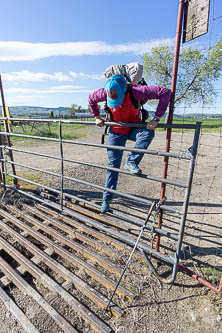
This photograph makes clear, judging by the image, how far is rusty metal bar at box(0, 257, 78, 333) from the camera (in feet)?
5.54

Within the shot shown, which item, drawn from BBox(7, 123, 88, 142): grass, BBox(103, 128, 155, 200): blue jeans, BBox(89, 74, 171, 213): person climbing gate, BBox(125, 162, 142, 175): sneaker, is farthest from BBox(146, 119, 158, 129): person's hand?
BBox(7, 123, 88, 142): grass

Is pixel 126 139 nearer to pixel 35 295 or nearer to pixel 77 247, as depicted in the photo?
pixel 77 247

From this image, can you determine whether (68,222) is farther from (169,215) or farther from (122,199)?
(169,215)

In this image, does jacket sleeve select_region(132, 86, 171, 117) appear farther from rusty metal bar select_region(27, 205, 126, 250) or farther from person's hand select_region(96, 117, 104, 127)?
rusty metal bar select_region(27, 205, 126, 250)

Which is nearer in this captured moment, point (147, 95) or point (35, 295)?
point (35, 295)

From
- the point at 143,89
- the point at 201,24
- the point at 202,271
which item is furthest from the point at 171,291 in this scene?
the point at 201,24

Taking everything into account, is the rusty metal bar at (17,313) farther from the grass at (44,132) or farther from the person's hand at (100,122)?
the grass at (44,132)

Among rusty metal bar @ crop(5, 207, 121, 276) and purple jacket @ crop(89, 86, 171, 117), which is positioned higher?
purple jacket @ crop(89, 86, 171, 117)

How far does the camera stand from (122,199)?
442cm

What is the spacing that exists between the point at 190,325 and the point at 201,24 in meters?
2.74

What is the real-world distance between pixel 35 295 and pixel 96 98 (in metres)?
2.27

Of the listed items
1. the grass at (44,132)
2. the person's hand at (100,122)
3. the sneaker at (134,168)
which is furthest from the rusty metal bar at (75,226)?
the grass at (44,132)

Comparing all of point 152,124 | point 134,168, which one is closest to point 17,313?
point 134,168

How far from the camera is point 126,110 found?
2361 mm
